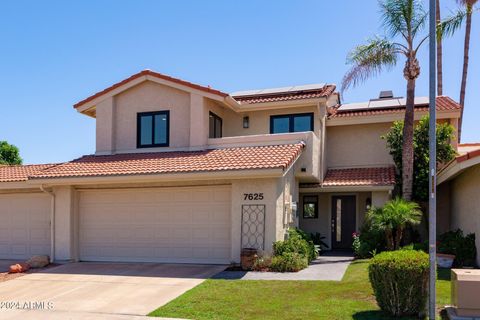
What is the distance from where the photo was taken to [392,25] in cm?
1662

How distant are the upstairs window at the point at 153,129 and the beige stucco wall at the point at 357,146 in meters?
7.34

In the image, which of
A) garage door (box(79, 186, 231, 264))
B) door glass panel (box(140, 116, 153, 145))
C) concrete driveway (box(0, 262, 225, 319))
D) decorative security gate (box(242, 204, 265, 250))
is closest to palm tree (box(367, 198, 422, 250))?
decorative security gate (box(242, 204, 265, 250))

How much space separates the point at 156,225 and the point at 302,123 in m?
7.11

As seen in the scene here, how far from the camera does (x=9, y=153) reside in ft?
131

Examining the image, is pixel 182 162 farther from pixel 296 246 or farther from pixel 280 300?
pixel 280 300

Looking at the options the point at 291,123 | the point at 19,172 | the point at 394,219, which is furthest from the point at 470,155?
the point at 19,172

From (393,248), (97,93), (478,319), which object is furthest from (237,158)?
(478,319)

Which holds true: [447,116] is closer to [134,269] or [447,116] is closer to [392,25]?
[392,25]

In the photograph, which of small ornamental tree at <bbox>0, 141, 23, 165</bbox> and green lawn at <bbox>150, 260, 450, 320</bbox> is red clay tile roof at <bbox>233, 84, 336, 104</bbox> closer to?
green lawn at <bbox>150, 260, 450, 320</bbox>

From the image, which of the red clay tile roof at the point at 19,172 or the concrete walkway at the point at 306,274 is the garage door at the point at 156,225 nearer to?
the concrete walkway at the point at 306,274

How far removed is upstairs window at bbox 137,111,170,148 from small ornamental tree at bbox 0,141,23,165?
86.6 feet

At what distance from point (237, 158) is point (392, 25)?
24.1 feet

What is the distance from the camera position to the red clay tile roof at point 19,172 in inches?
699

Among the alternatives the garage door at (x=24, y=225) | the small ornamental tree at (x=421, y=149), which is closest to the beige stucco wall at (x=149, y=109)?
the garage door at (x=24, y=225)
